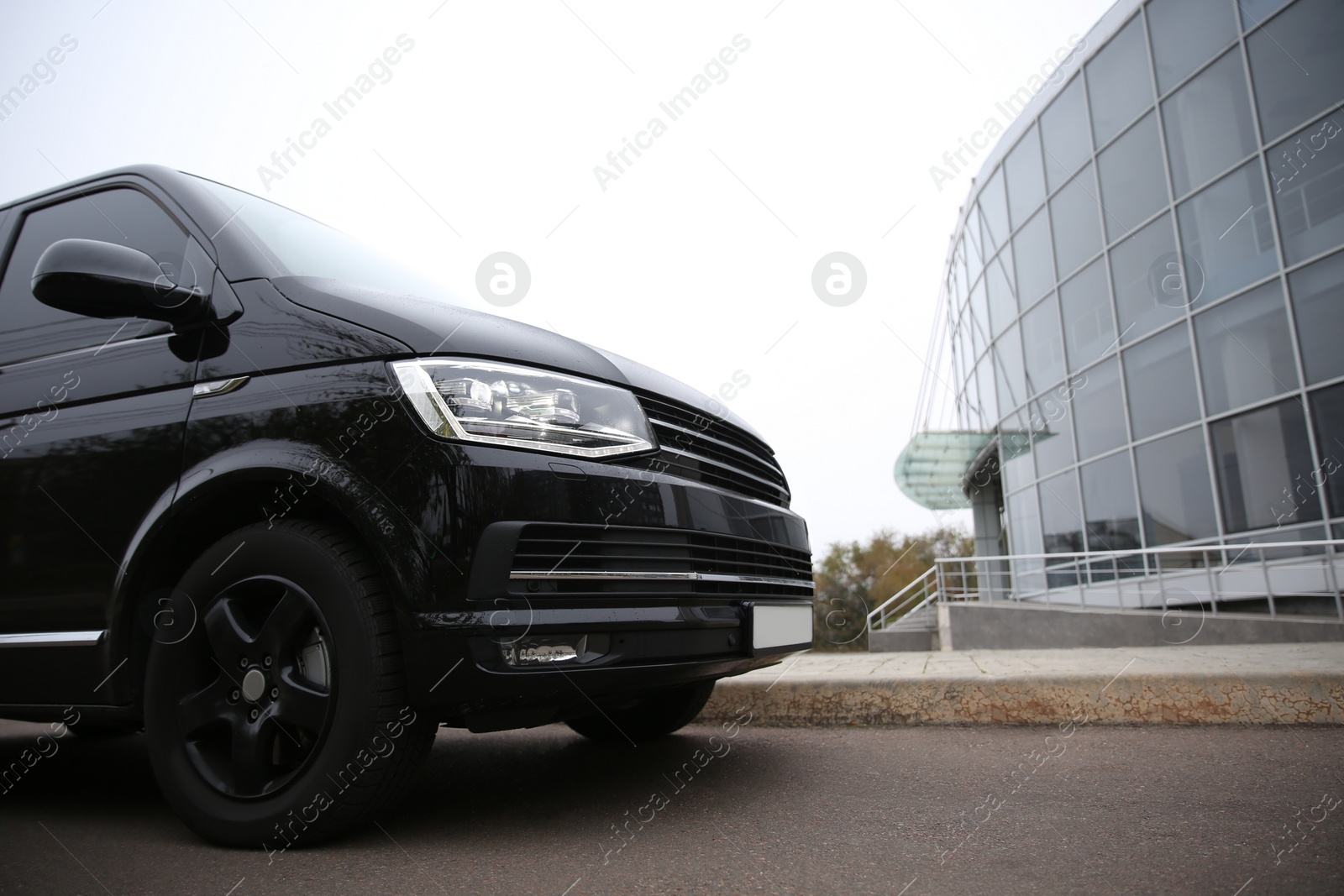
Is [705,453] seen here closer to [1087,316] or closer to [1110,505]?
[1110,505]

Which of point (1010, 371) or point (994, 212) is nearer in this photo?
point (1010, 371)

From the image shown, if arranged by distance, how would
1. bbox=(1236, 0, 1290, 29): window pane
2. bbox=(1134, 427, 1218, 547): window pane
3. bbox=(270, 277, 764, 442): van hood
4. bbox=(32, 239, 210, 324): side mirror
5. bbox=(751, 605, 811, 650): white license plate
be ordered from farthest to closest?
bbox=(1134, 427, 1218, 547): window pane < bbox=(1236, 0, 1290, 29): window pane < bbox=(751, 605, 811, 650): white license plate < bbox=(32, 239, 210, 324): side mirror < bbox=(270, 277, 764, 442): van hood

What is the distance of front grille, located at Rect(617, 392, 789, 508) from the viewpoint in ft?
7.49

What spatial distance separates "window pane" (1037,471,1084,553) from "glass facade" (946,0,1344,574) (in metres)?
0.05

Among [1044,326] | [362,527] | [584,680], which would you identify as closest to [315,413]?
[362,527]

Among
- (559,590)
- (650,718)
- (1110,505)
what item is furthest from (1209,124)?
(559,590)

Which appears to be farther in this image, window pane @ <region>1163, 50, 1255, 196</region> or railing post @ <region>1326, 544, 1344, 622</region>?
window pane @ <region>1163, 50, 1255, 196</region>

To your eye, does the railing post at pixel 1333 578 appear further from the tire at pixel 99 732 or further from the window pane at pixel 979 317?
the tire at pixel 99 732

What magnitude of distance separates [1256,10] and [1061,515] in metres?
8.20

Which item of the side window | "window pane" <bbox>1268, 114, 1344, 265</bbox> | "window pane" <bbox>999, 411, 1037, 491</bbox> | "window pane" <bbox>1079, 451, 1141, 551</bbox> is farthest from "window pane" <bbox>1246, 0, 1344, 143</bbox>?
the side window

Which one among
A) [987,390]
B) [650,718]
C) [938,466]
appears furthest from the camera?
[938,466]

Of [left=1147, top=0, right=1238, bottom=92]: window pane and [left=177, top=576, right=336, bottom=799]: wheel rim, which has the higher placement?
[left=1147, top=0, right=1238, bottom=92]: window pane

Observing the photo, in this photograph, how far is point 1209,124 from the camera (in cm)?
1172

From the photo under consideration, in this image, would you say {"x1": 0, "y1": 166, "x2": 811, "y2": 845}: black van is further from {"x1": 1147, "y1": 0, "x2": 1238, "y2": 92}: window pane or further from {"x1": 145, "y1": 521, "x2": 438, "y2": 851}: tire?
{"x1": 1147, "y1": 0, "x2": 1238, "y2": 92}: window pane
